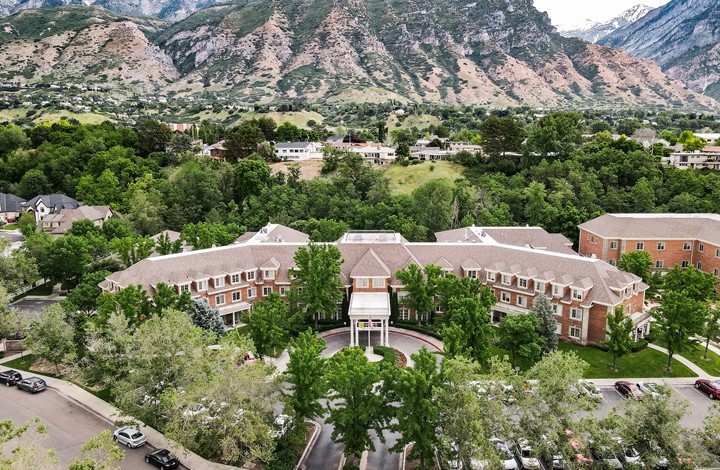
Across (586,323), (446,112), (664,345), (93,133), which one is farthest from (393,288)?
(446,112)

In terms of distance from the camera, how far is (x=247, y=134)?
116 m

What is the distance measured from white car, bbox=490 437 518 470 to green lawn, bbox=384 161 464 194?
7231 cm

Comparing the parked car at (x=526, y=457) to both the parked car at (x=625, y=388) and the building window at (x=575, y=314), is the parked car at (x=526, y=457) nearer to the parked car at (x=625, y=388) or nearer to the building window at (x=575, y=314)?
the parked car at (x=625, y=388)

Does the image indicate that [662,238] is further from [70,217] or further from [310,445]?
[70,217]

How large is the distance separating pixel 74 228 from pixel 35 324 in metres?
35.4

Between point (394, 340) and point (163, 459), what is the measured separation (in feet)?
85.8

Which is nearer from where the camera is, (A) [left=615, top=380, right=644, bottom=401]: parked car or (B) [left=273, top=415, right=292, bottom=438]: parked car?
(B) [left=273, top=415, right=292, bottom=438]: parked car

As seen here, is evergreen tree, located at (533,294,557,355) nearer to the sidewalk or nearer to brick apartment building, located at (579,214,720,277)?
brick apartment building, located at (579,214,720,277)

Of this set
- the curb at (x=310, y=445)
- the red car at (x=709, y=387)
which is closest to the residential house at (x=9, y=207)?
the curb at (x=310, y=445)

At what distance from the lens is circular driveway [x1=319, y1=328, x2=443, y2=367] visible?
51594mm

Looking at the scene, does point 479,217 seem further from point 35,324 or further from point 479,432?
point 35,324

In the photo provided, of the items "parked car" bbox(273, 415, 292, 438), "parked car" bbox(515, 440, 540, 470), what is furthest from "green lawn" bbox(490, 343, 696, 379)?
"parked car" bbox(273, 415, 292, 438)

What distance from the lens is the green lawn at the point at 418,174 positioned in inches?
4161

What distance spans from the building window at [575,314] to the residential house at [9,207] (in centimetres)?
10604
